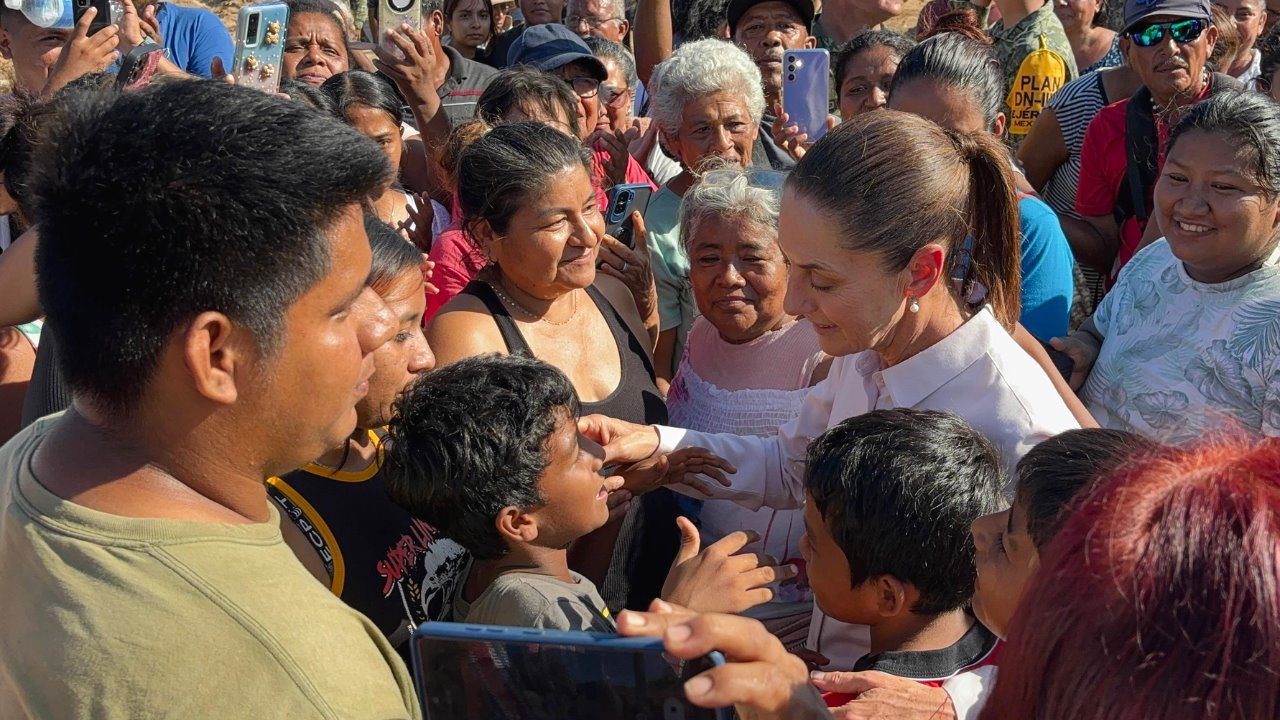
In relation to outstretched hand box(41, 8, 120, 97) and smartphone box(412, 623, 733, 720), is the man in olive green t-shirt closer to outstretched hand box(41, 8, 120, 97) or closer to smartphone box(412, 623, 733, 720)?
smartphone box(412, 623, 733, 720)

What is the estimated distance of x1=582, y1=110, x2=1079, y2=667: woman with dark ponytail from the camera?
2.32 metres

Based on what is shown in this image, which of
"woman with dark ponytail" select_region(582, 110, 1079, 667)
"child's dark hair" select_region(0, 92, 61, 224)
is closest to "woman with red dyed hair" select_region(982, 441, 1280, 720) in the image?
"woman with dark ponytail" select_region(582, 110, 1079, 667)

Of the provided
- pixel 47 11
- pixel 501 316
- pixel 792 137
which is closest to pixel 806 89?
pixel 792 137

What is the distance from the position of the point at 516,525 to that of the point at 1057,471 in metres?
1.09

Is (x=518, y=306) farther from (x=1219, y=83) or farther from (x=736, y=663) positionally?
(x=1219, y=83)

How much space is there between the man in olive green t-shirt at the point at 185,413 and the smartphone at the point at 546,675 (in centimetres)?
8

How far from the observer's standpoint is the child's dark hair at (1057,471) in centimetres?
173

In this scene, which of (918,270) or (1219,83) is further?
(1219,83)

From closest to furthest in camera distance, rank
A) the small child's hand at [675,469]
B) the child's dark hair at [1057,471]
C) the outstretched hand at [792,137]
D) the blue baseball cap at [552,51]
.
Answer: the child's dark hair at [1057,471], the small child's hand at [675,469], the outstretched hand at [792,137], the blue baseball cap at [552,51]

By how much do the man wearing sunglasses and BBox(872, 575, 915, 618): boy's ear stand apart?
262 cm

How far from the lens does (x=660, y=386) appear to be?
11.7 ft

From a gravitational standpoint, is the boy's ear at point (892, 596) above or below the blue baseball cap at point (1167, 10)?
below

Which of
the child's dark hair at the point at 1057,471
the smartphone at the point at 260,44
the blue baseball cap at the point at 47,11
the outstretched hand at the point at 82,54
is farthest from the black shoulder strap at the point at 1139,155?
the blue baseball cap at the point at 47,11

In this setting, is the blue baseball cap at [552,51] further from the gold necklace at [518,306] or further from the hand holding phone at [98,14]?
the gold necklace at [518,306]
